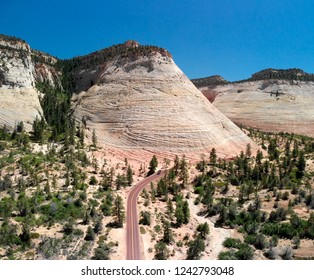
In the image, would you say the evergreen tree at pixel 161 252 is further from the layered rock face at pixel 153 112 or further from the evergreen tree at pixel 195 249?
the layered rock face at pixel 153 112

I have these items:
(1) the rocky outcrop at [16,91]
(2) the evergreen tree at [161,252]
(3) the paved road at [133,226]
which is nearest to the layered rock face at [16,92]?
(1) the rocky outcrop at [16,91]

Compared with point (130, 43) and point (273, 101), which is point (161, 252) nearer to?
point (130, 43)

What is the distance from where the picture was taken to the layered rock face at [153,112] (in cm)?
5841

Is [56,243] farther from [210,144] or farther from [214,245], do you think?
[210,144]

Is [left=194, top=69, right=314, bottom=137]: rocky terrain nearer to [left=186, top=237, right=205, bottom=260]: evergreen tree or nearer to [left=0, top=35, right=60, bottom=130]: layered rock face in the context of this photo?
[left=0, top=35, right=60, bottom=130]: layered rock face

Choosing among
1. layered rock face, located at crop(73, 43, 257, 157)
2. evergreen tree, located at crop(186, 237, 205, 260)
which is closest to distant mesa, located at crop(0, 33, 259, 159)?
layered rock face, located at crop(73, 43, 257, 157)

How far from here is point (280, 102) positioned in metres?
105

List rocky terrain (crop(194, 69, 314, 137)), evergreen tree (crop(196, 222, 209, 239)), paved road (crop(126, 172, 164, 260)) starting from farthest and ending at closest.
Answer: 1. rocky terrain (crop(194, 69, 314, 137))
2. evergreen tree (crop(196, 222, 209, 239))
3. paved road (crop(126, 172, 164, 260))

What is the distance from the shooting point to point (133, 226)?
32688mm

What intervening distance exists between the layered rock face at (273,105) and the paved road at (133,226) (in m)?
66.2

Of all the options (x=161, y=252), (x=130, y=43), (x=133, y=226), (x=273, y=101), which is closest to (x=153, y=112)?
(x=133, y=226)

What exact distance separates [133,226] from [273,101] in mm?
87018

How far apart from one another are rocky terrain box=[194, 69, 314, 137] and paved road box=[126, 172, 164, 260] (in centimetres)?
6669

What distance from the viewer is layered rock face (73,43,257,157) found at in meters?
58.4
